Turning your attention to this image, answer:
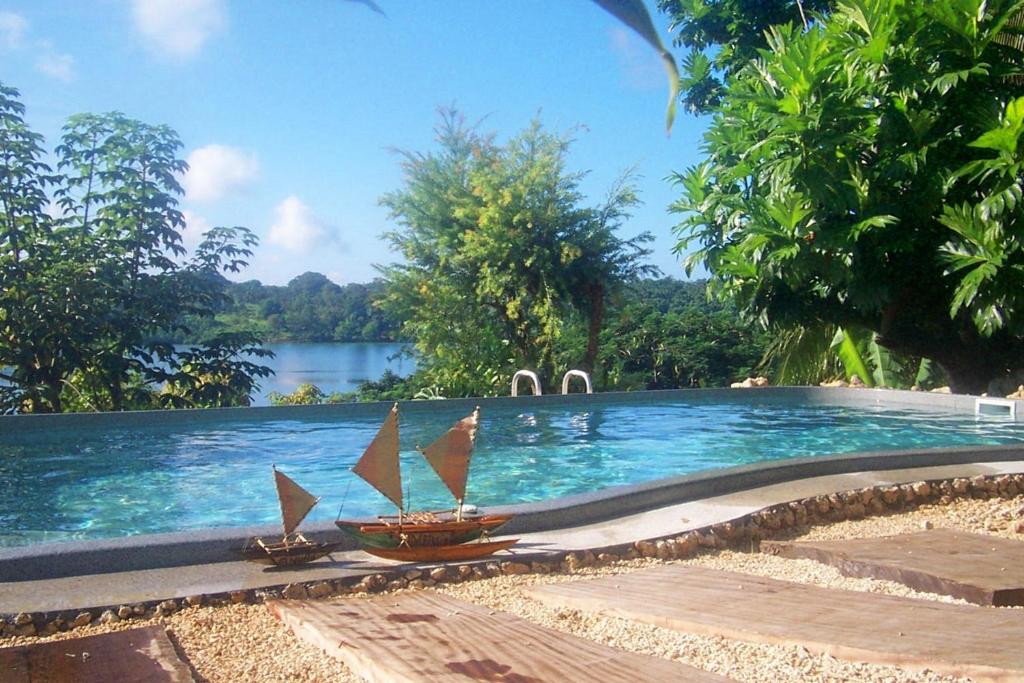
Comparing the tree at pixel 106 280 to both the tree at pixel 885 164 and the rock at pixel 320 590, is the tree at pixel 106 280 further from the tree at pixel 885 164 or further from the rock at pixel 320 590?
the rock at pixel 320 590

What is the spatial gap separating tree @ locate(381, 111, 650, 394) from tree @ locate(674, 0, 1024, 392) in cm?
408

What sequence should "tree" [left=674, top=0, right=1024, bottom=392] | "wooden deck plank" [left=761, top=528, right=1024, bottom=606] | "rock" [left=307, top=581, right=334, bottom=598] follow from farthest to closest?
"tree" [left=674, top=0, right=1024, bottom=392]
"rock" [left=307, top=581, right=334, bottom=598]
"wooden deck plank" [left=761, top=528, right=1024, bottom=606]

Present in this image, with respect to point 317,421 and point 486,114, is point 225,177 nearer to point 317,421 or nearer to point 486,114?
point 317,421

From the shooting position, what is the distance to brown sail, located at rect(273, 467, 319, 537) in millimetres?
4586

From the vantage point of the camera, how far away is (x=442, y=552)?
4715 mm

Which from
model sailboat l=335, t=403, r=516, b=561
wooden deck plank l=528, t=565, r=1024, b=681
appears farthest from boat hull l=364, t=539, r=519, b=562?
wooden deck plank l=528, t=565, r=1024, b=681

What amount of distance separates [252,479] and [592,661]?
211 inches

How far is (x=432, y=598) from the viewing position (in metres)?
4.21

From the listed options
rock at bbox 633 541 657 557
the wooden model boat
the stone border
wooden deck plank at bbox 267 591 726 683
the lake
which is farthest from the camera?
the lake

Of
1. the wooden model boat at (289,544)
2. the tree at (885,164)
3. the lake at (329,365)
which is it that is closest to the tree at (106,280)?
the lake at (329,365)

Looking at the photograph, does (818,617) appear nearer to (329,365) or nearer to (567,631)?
(567,631)

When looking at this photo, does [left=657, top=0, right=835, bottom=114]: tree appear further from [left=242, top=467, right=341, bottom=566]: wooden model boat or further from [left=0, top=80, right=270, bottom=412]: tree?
[left=242, top=467, right=341, bottom=566]: wooden model boat

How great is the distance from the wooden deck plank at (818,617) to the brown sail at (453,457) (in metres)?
0.84

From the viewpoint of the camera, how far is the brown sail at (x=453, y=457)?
4.93 metres
